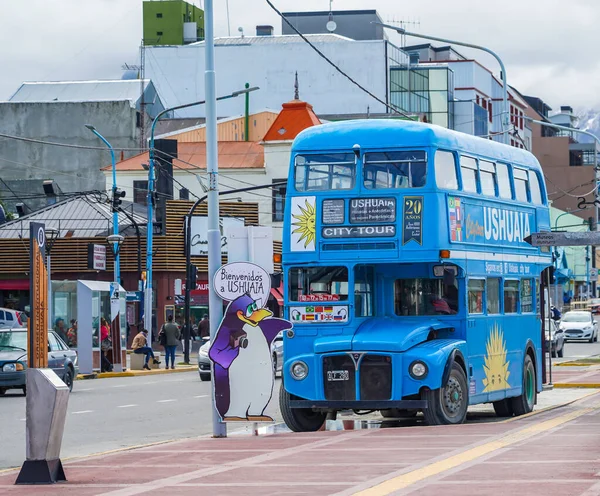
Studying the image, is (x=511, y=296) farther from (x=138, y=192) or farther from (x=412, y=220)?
(x=138, y=192)

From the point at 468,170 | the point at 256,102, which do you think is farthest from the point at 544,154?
the point at 468,170

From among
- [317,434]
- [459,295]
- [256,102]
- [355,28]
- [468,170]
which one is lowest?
[317,434]

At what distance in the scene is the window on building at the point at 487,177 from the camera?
72.1ft

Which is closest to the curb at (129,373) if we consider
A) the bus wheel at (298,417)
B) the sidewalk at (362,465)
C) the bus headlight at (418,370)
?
the bus wheel at (298,417)

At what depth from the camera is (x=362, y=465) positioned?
1355 cm

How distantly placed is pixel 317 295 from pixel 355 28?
3259 inches

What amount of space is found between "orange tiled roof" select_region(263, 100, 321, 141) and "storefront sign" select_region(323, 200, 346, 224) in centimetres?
5296

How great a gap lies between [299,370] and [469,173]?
434 cm

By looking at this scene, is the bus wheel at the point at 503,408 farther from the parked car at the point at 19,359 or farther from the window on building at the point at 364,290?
the parked car at the point at 19,359

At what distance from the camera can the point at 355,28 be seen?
101m

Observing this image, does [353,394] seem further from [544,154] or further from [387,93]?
[544,154]

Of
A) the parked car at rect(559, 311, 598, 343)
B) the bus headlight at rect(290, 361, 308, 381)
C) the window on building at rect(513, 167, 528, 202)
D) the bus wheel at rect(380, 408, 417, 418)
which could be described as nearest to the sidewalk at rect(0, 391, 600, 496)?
the bus headlight at rect(290, 361, 308, 381)

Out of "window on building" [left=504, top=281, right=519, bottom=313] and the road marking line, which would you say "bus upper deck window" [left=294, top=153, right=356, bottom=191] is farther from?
the road marking line

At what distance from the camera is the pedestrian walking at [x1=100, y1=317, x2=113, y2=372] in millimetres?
41688
